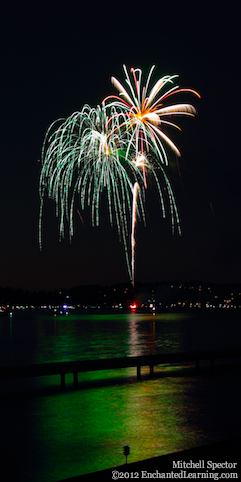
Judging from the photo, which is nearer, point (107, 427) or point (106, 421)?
point (107, 427)

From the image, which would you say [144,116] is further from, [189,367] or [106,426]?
[106,426]

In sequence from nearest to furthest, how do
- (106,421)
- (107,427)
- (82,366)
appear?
(107,427) → (106,421) → (82,366)

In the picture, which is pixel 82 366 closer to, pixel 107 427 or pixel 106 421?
pixel 106 421

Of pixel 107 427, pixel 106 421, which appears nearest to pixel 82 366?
pixel 106 421

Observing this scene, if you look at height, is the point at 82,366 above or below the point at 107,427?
above

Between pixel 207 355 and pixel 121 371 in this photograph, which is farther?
pixel 121 371

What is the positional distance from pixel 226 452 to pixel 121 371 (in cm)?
1512

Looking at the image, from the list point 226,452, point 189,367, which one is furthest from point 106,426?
point 189,367

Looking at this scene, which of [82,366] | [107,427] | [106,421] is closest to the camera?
[107,427]

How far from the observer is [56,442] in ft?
29.7

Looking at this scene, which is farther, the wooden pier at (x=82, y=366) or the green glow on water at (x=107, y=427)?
the wooden pier at (x=82, y=366)

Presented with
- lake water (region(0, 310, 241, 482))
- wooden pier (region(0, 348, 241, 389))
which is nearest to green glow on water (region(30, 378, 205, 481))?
lake water (region(0, 310, 241, 482))

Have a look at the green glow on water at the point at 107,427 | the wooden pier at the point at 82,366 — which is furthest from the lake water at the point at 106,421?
the wooden pier at the point at 82,366

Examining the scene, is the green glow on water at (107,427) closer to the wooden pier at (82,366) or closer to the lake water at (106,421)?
the lake water at (106,421)
